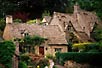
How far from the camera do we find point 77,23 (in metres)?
70.1

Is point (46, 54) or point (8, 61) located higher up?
point (8, 61)

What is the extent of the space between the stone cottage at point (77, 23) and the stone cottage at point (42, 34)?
2212mm

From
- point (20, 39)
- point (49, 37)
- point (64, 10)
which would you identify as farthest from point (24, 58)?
point (64, 10)

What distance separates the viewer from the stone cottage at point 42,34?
5861cm

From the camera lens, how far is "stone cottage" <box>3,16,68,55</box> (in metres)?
58.6

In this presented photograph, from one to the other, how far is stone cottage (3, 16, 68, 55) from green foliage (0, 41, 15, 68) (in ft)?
77.4

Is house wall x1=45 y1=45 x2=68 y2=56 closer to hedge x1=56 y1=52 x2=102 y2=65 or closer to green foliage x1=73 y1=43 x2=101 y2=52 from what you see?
green foliage x1=73 y1=43 x2=101 y2=52

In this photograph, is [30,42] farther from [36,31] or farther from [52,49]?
[52,49]

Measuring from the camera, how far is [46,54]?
193ft

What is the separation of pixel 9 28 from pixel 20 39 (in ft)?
9.46

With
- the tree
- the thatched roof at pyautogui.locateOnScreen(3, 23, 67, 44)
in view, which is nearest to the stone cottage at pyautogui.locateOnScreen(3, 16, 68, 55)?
the thatched roof at pyautogui.locateOnScreen(3, 23, 67, 44)

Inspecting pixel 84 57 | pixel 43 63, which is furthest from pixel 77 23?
pixel 43 63

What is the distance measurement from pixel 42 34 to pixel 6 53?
2756cm

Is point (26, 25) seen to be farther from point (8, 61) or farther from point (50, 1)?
point (8, 61)
